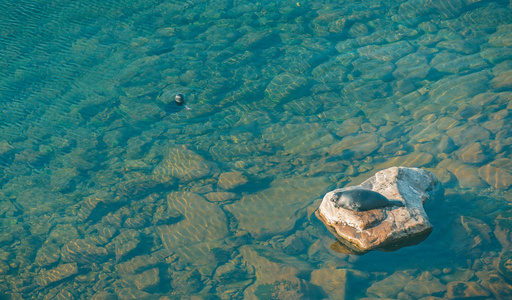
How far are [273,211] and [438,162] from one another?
4125 millimetres

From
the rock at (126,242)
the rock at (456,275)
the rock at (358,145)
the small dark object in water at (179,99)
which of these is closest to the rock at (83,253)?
the rock at (126,242)

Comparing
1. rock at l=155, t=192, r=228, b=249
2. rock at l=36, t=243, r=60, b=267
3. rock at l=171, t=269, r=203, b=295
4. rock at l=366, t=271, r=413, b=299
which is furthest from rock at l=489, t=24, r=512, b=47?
rock at l=36, t=243, r=60, b=267

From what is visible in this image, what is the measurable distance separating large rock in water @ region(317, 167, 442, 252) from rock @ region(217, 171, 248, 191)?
232 cm

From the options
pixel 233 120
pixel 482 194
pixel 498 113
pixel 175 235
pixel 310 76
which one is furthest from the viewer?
pixel 310 76

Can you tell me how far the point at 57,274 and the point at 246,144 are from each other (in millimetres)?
5386

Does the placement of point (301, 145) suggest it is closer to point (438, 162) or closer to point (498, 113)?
point (438, 162)

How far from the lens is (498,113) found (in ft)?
32.0

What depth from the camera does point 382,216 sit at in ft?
24.8

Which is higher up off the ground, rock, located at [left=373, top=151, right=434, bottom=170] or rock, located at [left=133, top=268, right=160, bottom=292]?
rock, located at [left=373, top=151, right=434, bottom=170]

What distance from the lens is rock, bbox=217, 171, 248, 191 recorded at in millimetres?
9445

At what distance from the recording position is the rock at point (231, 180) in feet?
31.0

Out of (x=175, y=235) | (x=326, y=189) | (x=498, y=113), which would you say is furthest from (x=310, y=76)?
(x=175, y=235)

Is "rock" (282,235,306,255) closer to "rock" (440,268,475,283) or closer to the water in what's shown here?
the water

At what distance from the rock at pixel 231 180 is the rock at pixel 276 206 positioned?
0.40 meters
